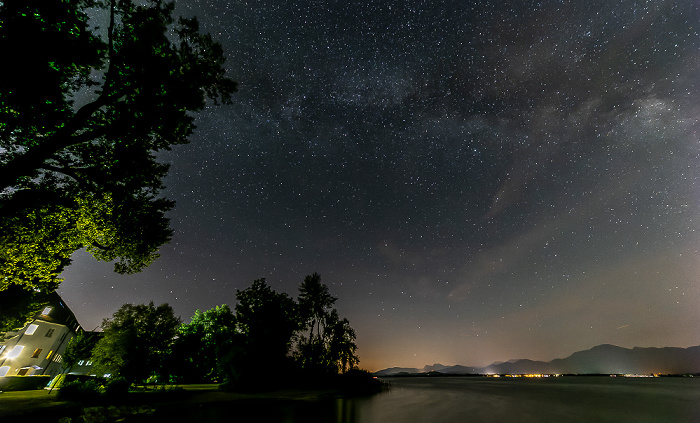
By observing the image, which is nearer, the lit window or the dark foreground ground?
the dark foreground ground

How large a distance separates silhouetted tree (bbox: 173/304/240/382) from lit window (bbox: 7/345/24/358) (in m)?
22.3

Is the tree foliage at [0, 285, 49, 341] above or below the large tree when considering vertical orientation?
below

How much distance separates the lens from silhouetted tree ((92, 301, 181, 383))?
33.6 metres

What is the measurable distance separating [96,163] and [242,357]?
3218 centimetres

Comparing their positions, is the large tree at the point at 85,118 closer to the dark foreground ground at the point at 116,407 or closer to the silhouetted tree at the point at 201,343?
the dark foreground ground at the point at 116,407

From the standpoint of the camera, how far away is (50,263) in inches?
639

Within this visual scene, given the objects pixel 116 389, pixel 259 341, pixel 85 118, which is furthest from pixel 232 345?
pixel 85 118

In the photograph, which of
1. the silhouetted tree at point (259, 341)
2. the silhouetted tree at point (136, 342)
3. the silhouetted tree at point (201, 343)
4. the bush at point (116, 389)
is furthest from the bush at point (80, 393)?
the silhouetted tree at point (201, 343)

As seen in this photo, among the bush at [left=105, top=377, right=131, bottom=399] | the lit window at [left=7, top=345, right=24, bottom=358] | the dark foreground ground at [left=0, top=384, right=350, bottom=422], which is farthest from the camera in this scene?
the lit window at [left=7, top=345, right=24, bottom=358]

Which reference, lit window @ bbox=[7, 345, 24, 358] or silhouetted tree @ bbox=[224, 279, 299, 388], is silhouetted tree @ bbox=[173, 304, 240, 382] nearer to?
silhouetted tree @ bbox=[224, 279, 299, 388]

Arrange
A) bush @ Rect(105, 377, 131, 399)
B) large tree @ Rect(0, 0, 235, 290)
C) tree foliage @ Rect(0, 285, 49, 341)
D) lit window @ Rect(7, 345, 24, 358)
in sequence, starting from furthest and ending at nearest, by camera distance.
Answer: lit window @ Rect(7, 345, 24, 358) < bush @ Rect(105, 377, 131, 399) < tree foliage @ Rect(0, 285, 49, 341) < large tree @ Rect(0, 0, 235, 290)

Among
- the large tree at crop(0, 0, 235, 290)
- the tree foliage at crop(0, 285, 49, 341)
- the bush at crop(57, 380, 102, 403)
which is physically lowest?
the bush at crop(57, 380, 102, 403)

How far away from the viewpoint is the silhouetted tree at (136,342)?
33.6m

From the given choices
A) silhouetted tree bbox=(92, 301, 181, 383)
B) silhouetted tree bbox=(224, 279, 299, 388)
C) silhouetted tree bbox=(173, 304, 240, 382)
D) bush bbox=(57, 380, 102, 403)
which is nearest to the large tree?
bush bbox=(57, 380, 102, 403)
